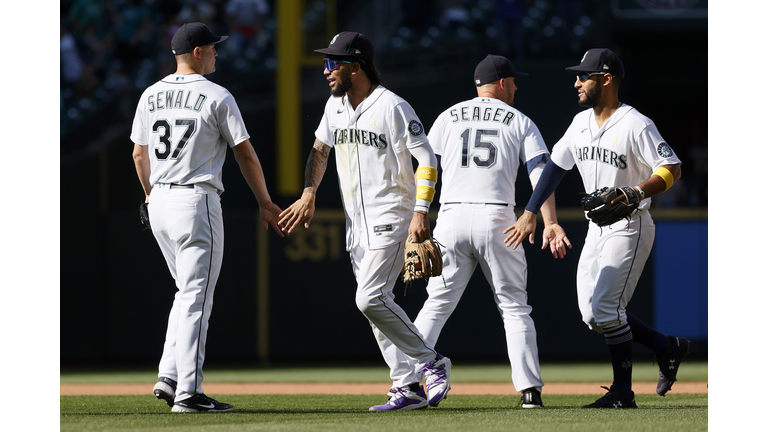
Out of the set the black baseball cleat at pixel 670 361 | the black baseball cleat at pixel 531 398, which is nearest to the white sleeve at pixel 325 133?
the black baseball cleat at pixel 531 398

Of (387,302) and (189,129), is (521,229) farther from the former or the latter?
(189,129)

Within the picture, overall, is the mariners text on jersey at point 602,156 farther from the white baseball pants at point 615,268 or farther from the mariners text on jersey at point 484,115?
the mariners text on jersey at point 484,115

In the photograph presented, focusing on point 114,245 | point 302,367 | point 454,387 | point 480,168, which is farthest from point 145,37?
point 480,168

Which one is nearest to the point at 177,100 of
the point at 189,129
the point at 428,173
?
the point at 189,129

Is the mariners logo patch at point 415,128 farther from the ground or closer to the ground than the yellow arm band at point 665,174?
farther from the ground

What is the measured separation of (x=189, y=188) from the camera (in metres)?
4.93

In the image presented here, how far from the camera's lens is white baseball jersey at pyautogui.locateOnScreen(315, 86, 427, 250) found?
197 inches

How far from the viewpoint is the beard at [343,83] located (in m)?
5.14

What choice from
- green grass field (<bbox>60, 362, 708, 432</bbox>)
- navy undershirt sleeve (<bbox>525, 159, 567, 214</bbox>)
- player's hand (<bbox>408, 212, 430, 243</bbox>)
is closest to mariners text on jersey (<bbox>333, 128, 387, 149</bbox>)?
player's hand (<bbox>408, 212, 430, 243</bbox>)

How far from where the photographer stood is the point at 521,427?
4273 mm

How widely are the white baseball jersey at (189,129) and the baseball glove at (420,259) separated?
105cm

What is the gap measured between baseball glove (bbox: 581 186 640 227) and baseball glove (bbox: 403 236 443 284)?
0.83m

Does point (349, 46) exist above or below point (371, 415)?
above

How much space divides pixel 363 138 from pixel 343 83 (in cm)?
34
